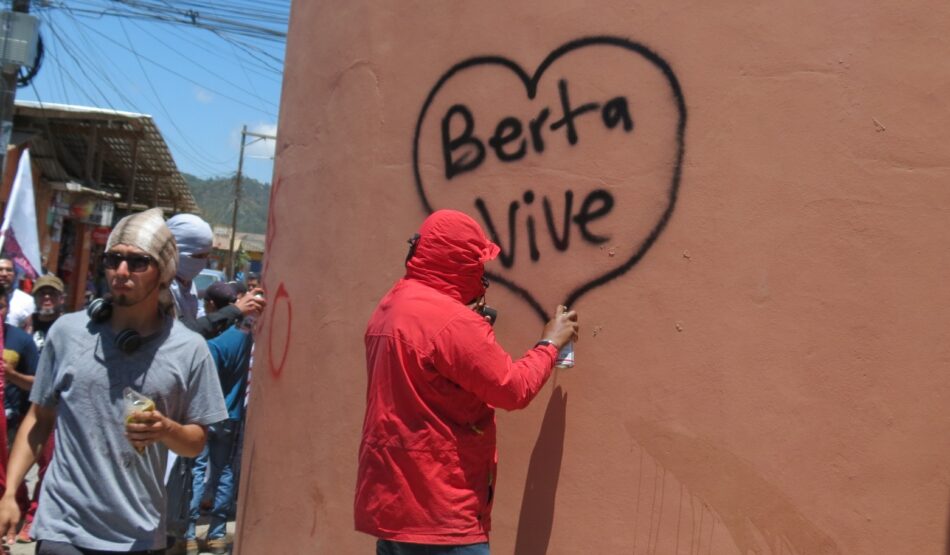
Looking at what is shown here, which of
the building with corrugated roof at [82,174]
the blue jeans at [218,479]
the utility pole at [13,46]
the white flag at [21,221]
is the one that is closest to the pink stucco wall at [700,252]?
the blue jeans at [218,479]

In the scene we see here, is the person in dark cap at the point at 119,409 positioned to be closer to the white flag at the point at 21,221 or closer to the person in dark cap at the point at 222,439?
the person in dark cap at the point at 222,439

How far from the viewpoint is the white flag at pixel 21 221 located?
7.62m

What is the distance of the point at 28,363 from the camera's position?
5703 mm

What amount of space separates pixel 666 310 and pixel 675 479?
0.53m

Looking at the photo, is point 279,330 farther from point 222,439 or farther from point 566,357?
point 222,439

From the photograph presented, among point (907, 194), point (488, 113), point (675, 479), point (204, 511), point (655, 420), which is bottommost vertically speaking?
point (204, 511)

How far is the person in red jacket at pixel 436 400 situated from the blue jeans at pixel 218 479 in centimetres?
371

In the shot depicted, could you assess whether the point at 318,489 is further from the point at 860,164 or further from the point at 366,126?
the point at 860,164

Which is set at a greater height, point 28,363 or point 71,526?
point 28,363

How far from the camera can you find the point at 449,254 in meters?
2.61

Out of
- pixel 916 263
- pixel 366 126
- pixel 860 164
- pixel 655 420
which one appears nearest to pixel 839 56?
pixel 860 164

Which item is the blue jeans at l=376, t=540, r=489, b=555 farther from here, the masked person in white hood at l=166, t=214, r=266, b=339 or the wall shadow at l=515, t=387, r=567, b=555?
the masked person in white hood at l=166, t=214, r=266, b=339

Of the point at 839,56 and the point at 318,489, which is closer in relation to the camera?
the point at 839,56

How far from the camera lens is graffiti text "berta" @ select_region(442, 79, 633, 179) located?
2.97 meters
